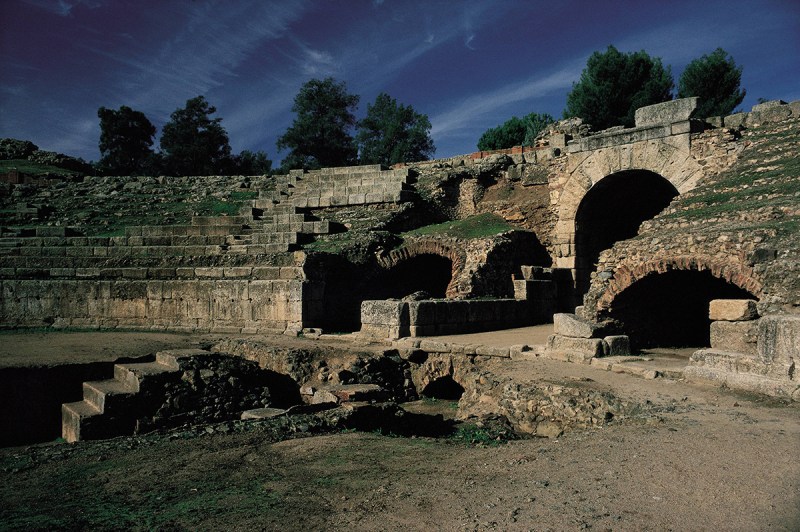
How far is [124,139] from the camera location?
38.0 m

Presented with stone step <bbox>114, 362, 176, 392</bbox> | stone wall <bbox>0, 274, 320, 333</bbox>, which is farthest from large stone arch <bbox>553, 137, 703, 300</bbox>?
stone step <bbox>114, 362, 176, 392</bbox>

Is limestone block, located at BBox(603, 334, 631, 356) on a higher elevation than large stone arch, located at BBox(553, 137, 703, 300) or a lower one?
lower

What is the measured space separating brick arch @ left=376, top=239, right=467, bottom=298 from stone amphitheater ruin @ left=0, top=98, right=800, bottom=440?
52mm

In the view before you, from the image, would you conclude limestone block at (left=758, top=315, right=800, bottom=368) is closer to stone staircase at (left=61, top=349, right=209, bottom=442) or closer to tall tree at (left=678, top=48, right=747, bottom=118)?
stone staircase at (left=61, top=349, right=209, bottom=442)

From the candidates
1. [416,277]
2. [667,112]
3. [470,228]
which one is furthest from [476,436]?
[667,112]

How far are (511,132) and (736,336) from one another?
37.7 metres

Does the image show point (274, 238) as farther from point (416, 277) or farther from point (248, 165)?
point (248, 165)

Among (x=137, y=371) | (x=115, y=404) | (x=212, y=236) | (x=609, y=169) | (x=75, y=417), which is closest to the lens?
(x=75, y=417)

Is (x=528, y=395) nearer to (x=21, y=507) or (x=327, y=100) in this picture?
(x=21, y=507)

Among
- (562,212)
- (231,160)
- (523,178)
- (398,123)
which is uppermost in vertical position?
(398,123)

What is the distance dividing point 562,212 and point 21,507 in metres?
14.9

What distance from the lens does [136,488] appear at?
14.0 ft

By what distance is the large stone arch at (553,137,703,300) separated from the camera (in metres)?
13.8

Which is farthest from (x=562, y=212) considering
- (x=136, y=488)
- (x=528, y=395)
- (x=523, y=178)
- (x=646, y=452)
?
(x=136, y=488)
